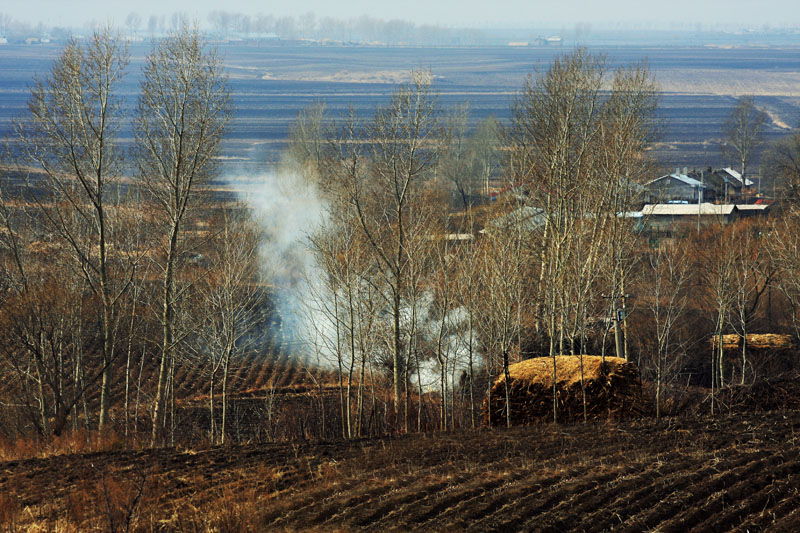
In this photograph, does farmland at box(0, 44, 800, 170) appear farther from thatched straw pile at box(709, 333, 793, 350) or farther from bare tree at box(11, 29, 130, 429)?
bare tree at box(11, 29, 130, 429)

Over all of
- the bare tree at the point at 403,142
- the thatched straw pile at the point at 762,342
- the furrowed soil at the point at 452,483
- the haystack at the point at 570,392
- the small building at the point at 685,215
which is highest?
the bare tree at the point at 403,142

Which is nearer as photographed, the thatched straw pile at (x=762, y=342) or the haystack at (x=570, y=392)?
the haystack at (x=570, y=392)

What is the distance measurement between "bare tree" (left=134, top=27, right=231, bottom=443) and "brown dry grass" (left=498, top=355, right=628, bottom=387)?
7.16 meters

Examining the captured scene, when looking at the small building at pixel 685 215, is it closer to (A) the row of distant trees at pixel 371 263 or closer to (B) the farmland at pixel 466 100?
(A) the row of distant trees at pixel 371 263

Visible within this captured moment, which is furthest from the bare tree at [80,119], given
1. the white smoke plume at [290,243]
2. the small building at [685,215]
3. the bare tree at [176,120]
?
the small building at [685,215]

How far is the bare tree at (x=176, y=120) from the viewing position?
15453mm

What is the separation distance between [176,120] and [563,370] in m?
9.46

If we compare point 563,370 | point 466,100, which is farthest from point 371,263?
point 466,100

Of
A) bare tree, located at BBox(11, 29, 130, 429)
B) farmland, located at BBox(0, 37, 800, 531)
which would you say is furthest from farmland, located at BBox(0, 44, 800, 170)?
bare tree, located at BBox(11, 29, 130, 429)

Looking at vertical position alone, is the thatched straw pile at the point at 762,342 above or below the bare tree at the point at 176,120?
below

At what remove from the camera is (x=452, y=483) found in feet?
31.3

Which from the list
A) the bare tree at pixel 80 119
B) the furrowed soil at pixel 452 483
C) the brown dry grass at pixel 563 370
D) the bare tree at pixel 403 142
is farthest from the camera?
the bare tree at pixel 403 142

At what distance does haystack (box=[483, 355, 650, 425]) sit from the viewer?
1423cm

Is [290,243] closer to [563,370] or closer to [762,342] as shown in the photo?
[762,342]
